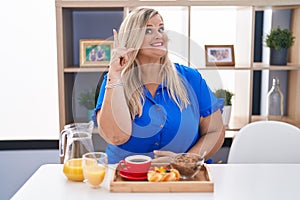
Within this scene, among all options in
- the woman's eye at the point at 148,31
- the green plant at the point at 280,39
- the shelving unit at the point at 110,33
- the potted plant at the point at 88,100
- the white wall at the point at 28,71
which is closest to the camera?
the woman's eye at the point at 148,31

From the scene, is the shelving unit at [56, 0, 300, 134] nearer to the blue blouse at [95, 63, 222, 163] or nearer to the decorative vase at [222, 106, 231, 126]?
the decorative vase at [222, 106, 231, 126]


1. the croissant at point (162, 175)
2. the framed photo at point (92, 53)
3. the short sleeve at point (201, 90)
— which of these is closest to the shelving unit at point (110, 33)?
the framed photo at point (92, 53)

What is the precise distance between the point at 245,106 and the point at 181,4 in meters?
0.80

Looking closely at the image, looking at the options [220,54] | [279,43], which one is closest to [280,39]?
[279,43]

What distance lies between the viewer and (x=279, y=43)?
2.44 metres

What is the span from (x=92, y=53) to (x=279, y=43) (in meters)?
1.21

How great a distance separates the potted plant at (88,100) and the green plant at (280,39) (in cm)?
122

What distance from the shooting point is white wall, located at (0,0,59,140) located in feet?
8.34

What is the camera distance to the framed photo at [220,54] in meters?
2.49

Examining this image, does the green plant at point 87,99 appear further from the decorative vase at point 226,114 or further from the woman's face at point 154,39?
Answer: the decorative vase at point 226,114

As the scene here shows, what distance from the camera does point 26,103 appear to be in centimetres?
262

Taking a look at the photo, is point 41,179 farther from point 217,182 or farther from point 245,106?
point 245,106

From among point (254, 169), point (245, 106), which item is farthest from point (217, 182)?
point (245, 106)

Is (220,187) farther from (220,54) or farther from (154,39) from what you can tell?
(220,54)
